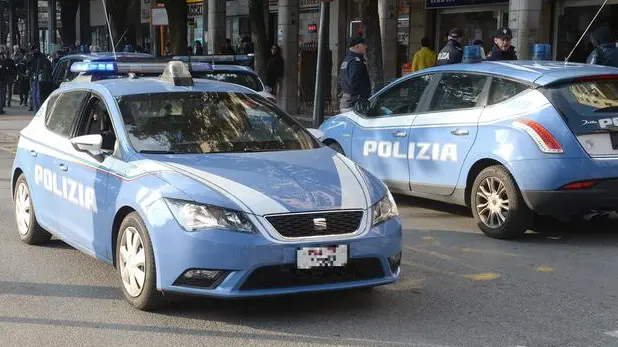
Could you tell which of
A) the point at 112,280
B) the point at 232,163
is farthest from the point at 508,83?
the point at 112,280

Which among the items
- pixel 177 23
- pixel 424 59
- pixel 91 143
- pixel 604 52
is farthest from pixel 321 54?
pixel 91 143

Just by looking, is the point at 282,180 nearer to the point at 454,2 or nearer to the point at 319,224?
the point at 319,224

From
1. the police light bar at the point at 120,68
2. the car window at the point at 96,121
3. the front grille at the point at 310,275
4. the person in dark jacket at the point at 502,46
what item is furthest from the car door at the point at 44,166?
the person in dark jacket at the point at 502,46

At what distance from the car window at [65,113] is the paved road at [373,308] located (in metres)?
1.10

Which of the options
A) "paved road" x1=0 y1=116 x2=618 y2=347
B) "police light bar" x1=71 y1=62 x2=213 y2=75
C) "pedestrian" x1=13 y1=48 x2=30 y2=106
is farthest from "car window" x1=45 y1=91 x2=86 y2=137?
"pedestrian" x1=13 y1=48 x2=30 y2=106

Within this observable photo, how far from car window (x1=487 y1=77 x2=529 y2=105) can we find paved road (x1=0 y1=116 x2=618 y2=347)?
1506mm

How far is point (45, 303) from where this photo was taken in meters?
5.57

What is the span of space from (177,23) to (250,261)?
686 inches

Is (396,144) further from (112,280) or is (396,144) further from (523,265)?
(112,280)

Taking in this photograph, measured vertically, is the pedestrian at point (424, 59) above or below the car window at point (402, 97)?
above

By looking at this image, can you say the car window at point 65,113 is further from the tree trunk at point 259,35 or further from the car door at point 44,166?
the tree trunk at point 259,35

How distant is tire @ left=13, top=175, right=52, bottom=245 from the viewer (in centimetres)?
721

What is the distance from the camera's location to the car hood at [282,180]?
16.1 feet

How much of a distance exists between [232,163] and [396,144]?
151 inches
